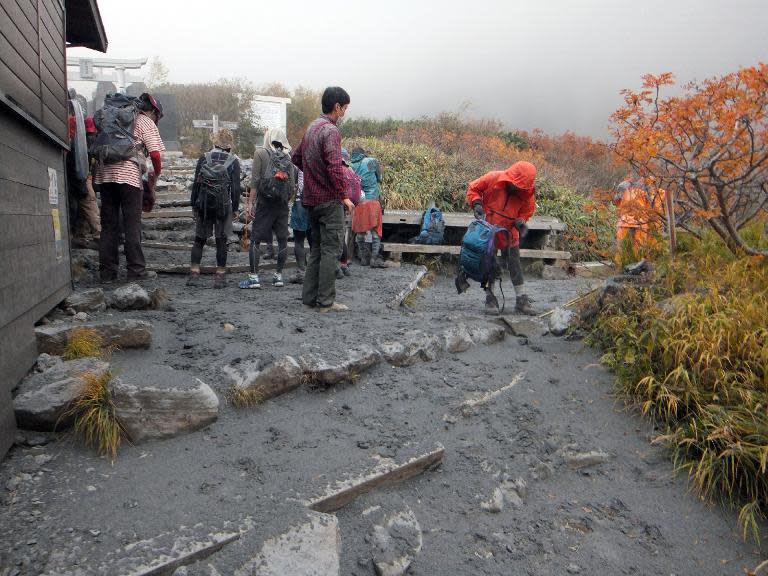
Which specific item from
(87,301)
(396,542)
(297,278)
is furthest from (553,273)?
(396,542)

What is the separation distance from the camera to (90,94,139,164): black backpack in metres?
5.44

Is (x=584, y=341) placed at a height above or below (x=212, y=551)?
above

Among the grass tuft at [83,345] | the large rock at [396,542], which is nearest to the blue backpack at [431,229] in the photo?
the grass tuft at [83,345]

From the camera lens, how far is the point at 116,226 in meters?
5.87

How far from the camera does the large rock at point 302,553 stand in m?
2.35

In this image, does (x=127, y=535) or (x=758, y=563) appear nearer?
(x=127, y=535)

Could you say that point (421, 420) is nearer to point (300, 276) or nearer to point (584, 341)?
point (584, 341)

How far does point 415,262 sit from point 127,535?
26.7 feet

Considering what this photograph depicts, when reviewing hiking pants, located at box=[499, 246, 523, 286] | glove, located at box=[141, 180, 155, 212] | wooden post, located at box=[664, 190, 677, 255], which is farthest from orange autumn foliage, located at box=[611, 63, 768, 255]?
glove, located at box=[141, 180, 155, 212]

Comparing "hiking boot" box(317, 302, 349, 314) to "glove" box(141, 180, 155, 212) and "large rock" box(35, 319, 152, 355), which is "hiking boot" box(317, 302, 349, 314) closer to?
"large rock" box(35, 319, 152, 355)

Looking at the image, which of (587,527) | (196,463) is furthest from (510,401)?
(196,463)

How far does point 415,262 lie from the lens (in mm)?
10188

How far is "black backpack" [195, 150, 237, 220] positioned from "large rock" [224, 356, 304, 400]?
265 centimetres

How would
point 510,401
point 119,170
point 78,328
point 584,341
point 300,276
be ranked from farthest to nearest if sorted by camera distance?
point 300,276 < point 119,170 < point 584,341 < point 510,401 < point 78,328
